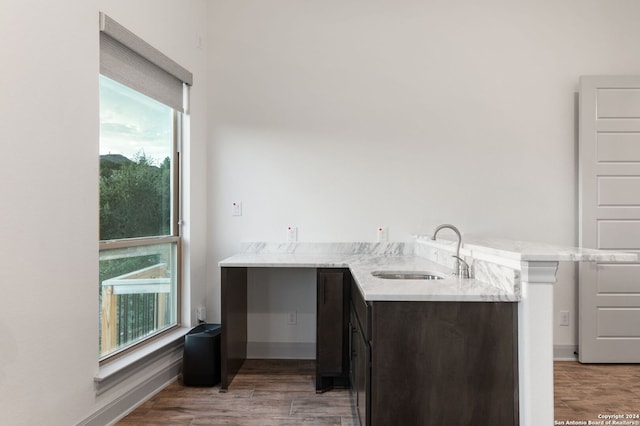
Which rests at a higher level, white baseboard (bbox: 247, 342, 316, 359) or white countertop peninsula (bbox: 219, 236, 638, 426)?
white countertop peninsula (bbox: 219, 236, 638, 426)

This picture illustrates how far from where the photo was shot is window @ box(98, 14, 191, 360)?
86.4 inches

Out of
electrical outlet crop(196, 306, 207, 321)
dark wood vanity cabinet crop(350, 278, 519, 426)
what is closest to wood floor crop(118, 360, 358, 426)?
electrical outlet crop(196, 306, 207, 321)

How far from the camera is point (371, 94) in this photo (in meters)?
3.17

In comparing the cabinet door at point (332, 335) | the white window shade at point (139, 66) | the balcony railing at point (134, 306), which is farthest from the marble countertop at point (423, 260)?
the white window shade at point (139, 66)

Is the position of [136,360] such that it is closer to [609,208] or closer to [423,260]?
[423,260]

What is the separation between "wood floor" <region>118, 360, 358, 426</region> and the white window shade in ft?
6.53

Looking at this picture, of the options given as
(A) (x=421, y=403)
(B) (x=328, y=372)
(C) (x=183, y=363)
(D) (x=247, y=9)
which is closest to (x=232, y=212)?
(C) (x=183, y=363)

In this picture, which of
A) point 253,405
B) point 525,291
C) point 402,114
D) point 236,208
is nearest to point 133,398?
point 253,405

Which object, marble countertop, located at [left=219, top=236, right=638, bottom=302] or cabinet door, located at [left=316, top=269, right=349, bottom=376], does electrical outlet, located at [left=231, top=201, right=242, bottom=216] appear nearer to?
marble countertop, located at [left=219, top=236, right=638, bottom=302]

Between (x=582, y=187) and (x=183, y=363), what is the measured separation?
334 centimetres

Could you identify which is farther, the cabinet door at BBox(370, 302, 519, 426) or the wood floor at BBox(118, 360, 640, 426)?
the wood floor at BBox(118, 360, 640, 426)

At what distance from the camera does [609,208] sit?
3.02 metres

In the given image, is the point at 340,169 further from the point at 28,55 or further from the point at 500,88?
the point at 28,55

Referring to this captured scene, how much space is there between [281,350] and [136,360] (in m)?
1.22
